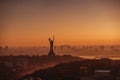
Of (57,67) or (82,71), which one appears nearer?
(82,71)

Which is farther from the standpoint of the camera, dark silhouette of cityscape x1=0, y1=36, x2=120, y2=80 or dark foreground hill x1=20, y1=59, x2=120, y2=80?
dark silhouette of cityscape x1=0, y1=36, x2=120, y2=80

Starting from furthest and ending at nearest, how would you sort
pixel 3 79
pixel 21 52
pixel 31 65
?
A: pixel 21 52
pixel 31 65
pixel 3 79

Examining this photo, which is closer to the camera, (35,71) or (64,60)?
(35,71)

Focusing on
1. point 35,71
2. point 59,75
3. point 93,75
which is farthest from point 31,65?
point 93,75

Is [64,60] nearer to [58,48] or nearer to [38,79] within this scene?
[58,48]

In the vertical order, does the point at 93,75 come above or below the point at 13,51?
below

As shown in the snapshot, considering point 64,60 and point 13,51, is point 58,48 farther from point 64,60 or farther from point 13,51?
point 13,51

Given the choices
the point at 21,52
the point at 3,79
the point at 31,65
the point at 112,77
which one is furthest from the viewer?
the point at 21,52

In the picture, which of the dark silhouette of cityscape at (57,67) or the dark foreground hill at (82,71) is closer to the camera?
the dark foreground hill at (82,71)
